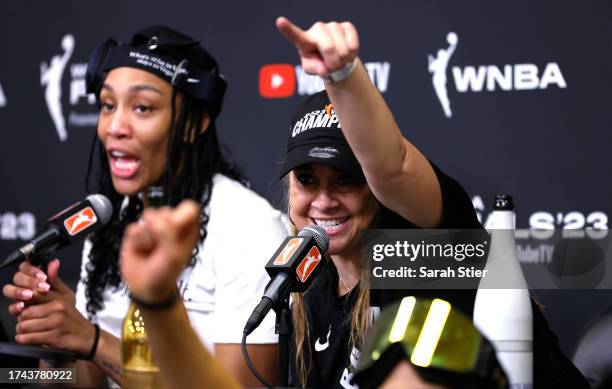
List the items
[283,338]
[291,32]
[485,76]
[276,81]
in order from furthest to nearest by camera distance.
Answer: [276,81]
[485,76]
[283,338]
[291,32]

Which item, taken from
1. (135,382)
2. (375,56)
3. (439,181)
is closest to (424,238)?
(439,181)

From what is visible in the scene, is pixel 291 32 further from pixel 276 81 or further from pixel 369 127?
pixel 276 81

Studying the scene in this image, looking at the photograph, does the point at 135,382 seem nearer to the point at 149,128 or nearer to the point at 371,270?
the point at 371,270

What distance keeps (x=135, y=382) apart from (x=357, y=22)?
48.7 inches

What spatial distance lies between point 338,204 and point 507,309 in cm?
35

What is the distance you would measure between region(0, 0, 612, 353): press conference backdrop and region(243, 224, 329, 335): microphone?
91 centimetres

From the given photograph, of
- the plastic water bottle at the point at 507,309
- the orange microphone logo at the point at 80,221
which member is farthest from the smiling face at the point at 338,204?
the orange microphone logo at the point at 80,221

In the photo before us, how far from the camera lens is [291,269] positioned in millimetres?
1180

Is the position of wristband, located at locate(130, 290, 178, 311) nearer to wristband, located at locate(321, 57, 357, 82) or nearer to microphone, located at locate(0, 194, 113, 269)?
wristband, located at locate(321, 57, 357, 82)

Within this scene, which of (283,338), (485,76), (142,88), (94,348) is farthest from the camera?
(485,76)

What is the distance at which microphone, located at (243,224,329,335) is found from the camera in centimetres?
114

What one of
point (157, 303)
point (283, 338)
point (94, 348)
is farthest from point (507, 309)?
point (94, 348)

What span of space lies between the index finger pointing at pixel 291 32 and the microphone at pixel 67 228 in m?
0.57

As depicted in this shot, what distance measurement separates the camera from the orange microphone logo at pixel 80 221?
152 cm
